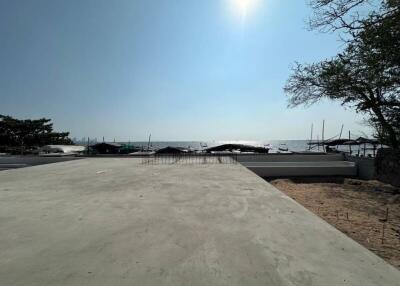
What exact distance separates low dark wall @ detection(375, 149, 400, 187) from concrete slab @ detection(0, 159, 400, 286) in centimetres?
766

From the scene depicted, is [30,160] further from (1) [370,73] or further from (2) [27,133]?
(2) [27,133]

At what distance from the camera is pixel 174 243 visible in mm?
3078

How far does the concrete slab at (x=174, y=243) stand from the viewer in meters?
2.40

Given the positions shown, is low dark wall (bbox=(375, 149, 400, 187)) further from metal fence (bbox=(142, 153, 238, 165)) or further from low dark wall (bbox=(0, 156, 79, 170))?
low dark wall (bbox=(0, 156, 79, 170))

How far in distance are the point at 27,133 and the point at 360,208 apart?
34.8 m

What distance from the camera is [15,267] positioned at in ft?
8.23

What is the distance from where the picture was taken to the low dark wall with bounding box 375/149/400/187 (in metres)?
10.9

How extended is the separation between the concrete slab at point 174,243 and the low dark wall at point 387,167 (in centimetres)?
766

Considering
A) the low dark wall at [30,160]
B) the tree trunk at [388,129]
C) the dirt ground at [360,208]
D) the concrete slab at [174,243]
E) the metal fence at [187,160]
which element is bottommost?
the dirt ground at [360,208]

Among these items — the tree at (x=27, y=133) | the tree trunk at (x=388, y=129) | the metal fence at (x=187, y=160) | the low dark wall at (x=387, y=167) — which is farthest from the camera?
the tree at (x=27, y=133)

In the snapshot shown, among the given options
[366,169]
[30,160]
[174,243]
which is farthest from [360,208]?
[30,160]

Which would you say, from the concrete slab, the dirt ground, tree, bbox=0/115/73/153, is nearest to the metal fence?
the dirt ground

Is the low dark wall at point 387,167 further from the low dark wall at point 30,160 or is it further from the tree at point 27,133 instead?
the tree at point 27,133

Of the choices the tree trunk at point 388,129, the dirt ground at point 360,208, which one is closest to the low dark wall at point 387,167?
the dirt ground at point 360,208
